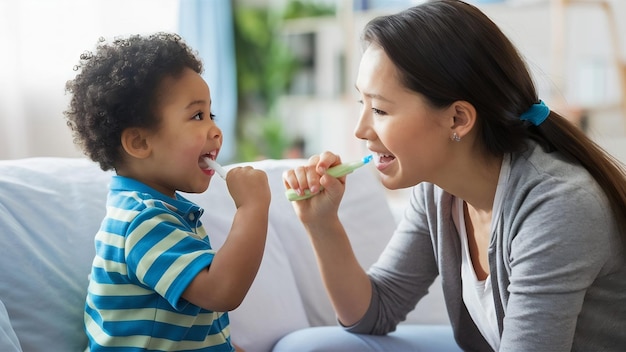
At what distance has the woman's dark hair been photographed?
1.23 meters

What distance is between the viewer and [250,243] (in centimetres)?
111

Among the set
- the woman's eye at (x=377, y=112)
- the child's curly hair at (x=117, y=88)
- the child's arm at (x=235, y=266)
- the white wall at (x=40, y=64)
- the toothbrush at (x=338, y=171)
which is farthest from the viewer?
the white wall at (x=40, y=64)

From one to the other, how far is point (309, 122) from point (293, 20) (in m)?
0.66

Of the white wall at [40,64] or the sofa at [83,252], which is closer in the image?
the sofa at [83,252]

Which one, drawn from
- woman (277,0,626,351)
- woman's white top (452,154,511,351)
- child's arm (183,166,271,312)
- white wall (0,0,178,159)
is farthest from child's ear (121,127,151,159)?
white wall (0,0,178,159)

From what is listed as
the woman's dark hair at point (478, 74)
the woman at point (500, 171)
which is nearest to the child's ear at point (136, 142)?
the woman at point (500, 171)

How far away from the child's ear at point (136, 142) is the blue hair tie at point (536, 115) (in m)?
0.62

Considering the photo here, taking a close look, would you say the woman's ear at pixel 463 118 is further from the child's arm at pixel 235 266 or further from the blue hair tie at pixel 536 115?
the child's arm at pixel 235 266

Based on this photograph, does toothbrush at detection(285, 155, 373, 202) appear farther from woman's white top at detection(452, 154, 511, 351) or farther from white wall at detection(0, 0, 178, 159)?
white wall at detection(0, 0, 178, 159)

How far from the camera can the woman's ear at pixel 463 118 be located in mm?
1252

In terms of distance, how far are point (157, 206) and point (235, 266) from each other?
0.17 metres

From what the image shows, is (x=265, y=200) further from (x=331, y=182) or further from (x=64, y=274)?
(x=64, y=274)

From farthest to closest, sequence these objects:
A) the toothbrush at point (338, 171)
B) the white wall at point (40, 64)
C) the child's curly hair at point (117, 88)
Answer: the white wall at point (40, 64) < the toothbrush at point (338, 171) < the child's curly hair at point (117, 88)

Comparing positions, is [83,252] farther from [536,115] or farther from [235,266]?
[536,115]
